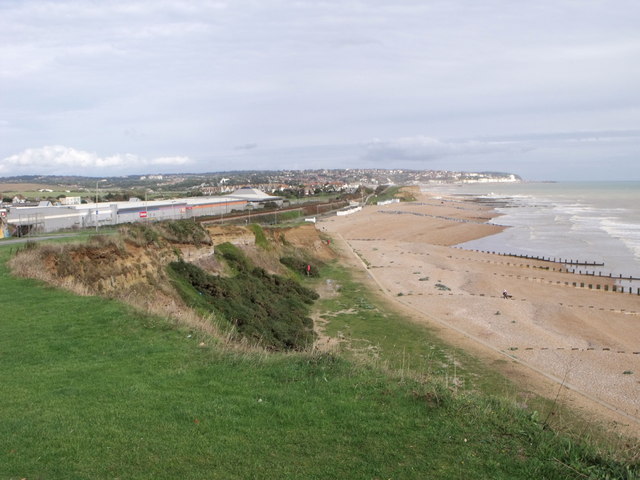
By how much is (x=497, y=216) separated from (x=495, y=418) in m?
85.0

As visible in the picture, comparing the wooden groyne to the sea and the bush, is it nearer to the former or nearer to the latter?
the sea

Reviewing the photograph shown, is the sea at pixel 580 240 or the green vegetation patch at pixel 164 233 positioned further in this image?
the sea at pixel 580 240

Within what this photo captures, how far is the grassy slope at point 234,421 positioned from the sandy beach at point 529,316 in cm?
523

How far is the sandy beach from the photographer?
1475cm

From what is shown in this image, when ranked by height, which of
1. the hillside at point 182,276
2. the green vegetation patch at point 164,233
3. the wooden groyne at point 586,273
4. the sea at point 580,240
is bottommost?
the wooden groyne at point 586,273

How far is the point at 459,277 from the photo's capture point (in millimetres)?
35062

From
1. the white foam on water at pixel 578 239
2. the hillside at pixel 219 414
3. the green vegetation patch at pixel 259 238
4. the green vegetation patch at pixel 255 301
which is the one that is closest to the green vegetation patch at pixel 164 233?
the green vegetation patch at pixel 255 301

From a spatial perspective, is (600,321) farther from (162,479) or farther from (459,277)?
(162,479)

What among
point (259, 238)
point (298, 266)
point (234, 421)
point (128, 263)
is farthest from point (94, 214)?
point (234, 421)

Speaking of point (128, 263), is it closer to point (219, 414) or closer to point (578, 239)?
point (219, 414)

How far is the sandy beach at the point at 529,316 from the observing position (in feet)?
48.4

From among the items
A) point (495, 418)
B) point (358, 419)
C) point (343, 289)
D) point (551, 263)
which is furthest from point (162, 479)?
point (551, 263)

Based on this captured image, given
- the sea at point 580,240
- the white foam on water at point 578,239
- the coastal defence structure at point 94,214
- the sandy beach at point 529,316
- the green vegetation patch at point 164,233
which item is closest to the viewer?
the sandy beach at point 529,316

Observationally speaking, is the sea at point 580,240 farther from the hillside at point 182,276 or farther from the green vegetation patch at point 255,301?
the hillside at point 182,276
